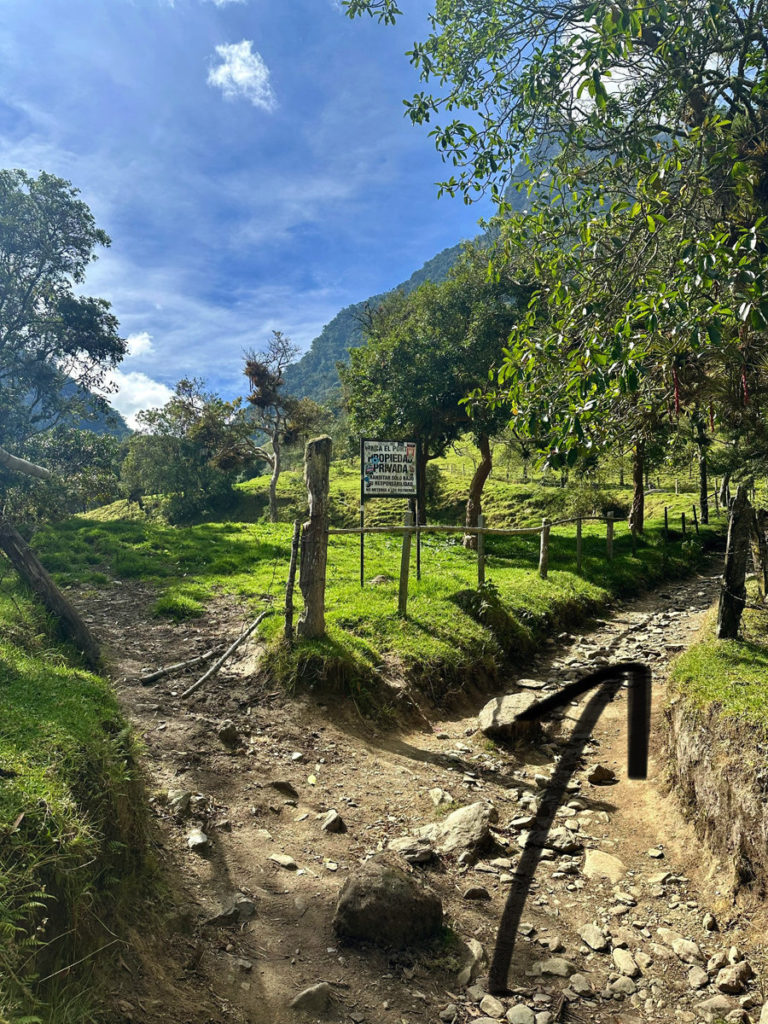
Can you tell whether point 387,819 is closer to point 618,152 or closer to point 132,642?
point 132,642

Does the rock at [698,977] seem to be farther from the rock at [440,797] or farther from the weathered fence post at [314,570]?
the weathered fence post at [314,570]

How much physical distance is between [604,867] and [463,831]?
1334mm

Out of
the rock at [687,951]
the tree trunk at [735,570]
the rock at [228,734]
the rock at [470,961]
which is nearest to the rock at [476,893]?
the rock at [470,961]

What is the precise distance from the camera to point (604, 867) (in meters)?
5.41

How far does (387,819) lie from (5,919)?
12.7 feet

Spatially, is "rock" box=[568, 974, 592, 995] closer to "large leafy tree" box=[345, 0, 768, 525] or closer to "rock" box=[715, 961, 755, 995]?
"rock" box=[715, 961, 755, 995]

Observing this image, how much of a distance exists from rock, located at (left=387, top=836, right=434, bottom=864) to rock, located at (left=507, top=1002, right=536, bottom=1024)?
153 cm

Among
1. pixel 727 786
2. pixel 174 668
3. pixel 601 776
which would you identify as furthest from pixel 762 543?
pixel 174 668

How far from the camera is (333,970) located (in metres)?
3.94

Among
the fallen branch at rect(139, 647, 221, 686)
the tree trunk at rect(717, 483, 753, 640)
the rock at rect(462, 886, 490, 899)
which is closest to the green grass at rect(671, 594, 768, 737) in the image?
the tree trunk at rect(717, 483, 753, 640)

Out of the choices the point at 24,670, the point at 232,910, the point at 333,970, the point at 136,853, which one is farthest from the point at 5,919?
the point at 24,670

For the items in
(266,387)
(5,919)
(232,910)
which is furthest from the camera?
(266,387)

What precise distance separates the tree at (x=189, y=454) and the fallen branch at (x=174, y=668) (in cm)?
2785

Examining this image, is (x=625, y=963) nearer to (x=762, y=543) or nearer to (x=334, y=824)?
(x=334, y=824)
